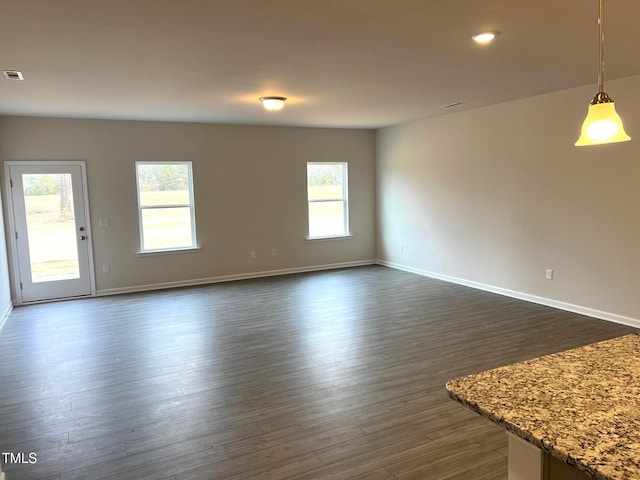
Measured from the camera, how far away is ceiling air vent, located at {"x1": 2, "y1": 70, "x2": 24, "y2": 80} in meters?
3.80

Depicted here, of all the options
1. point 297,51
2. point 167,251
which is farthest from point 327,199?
point 297,51

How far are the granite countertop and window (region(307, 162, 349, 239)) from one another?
22.1ft

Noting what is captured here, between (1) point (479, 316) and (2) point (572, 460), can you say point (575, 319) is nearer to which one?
(1) point (479, 316)

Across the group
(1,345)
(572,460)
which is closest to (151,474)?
(572,460)

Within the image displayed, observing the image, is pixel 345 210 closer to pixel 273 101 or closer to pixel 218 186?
pixel 218 186

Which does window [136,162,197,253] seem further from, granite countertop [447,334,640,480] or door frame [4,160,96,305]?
granite countertop [447,334,640,480]

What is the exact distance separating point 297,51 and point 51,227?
189 inches

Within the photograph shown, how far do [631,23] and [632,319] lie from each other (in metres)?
3.08

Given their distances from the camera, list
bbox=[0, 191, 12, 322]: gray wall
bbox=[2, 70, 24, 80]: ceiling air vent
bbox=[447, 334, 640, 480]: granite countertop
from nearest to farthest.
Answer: bbox=[447, 334, 640, 480]: granite countertop < bbox=[2, 70, 24, 80]: ceiling air vent < bbox=[0, 191, 12, 322]: gray wall

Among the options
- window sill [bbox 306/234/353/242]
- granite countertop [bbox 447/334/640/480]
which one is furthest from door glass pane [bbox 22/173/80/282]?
granite countertop [bbox 447/334/640/480]

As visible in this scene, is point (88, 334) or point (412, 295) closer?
point (88, 334)

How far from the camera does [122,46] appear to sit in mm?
3209

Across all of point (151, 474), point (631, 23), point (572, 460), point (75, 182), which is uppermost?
point (631, 23)

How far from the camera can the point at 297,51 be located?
3449 mm
